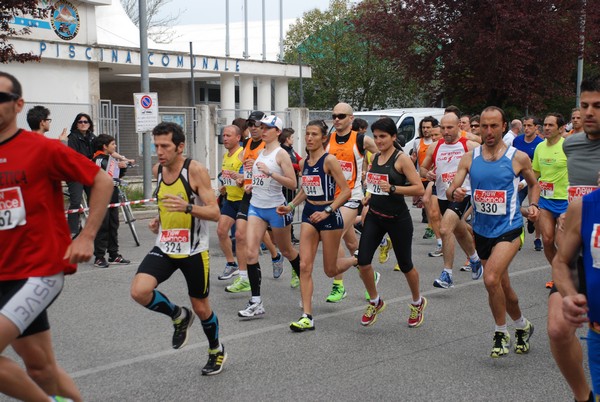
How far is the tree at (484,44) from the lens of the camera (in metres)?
25.5

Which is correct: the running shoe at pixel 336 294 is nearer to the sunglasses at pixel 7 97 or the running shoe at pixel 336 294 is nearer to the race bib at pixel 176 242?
the race bib at pixel 176 242

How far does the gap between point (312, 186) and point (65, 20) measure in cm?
1698

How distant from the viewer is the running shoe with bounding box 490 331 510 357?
20.6 ft

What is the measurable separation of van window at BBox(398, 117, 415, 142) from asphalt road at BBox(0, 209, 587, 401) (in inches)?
541

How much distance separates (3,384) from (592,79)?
131 inches

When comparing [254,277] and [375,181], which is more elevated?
[375,181]

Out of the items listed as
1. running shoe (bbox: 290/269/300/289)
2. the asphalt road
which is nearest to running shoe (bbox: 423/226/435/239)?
the asphalt road

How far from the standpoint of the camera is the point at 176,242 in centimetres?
586

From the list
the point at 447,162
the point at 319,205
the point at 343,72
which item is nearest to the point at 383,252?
the point at 447,162

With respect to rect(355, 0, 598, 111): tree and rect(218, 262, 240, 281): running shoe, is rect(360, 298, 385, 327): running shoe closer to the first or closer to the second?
rect(218, 262, 240, 281): running shoe

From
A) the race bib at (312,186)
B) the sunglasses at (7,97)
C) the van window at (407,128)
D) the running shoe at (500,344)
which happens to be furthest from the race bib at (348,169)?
the van window at (407,128)

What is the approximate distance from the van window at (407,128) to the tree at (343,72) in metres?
16.0

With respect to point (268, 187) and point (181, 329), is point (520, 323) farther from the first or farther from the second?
point (268, 187)

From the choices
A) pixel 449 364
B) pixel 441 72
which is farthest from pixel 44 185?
pixel 441 72
